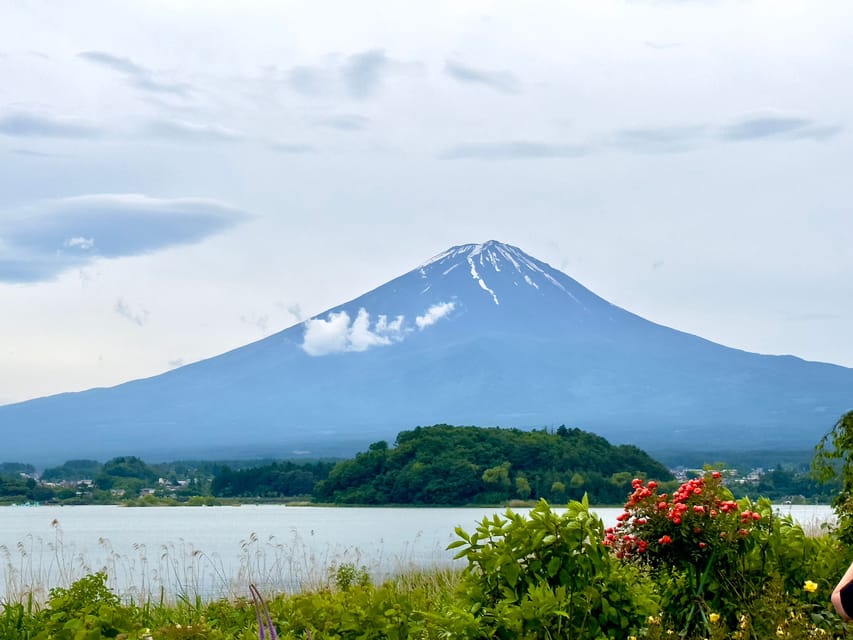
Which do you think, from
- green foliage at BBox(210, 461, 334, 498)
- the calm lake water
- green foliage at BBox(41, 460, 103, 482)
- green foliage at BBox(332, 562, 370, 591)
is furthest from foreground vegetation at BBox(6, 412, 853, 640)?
green foliage at BBox(41, 460, 103, 482)

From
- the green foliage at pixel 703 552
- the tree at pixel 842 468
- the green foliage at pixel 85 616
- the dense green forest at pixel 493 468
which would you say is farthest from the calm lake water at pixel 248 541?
the green foliage at pixel 703 552

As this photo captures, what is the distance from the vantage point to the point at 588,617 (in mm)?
6145

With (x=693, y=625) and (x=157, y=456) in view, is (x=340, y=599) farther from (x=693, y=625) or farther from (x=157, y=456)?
(x=157, y=456)

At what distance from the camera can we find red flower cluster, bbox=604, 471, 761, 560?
7.03 meters

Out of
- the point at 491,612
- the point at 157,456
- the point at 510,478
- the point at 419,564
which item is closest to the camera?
the point at 491,612

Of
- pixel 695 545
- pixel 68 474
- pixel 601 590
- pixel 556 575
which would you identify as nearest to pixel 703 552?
pixel 695 545

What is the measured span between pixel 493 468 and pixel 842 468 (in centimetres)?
4185

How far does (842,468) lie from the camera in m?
8.91

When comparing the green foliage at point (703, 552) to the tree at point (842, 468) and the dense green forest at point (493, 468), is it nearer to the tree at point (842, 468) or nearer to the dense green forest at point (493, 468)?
the tree at point (842, 468)

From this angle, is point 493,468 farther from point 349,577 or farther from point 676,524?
point 676,524

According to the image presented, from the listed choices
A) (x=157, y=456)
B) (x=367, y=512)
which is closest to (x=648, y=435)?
(x=157, y=456)

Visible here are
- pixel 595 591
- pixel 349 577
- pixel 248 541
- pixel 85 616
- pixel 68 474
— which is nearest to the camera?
pixel 595 591

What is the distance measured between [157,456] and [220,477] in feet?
354

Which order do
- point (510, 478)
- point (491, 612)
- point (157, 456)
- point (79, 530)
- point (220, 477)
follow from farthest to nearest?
point (157, 456) < point (220, 477) < point (510, 478) < point (79, 530) < point (491, 612)
